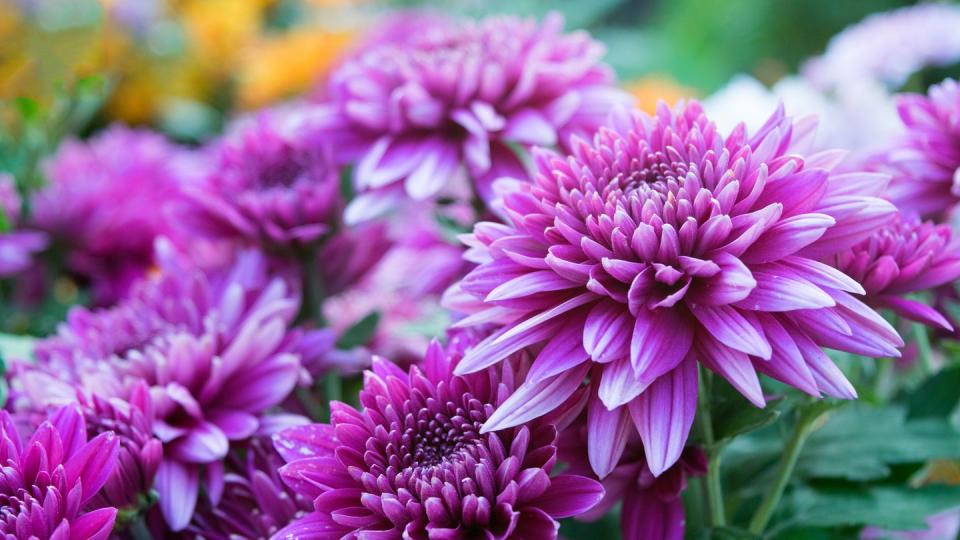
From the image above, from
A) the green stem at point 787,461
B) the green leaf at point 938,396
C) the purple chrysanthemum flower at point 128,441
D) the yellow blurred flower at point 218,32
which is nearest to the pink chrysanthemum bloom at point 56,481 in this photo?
the purple chrysanthemum flower at point 128,441

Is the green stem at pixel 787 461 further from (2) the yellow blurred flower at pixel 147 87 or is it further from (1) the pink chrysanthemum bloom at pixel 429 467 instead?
(2) the yellow blurred flower at pixel 147 87

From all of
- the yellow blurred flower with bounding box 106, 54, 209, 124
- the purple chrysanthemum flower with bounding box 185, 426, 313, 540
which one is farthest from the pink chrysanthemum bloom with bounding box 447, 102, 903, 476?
the yellow blurred flower with bounding box 106, 54, 209, 124

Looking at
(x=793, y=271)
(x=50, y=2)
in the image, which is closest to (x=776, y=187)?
(x=793, y=271)

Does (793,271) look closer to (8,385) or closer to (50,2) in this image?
(8,385)

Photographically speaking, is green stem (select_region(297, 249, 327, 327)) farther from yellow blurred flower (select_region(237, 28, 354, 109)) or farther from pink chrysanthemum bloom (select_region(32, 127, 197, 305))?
yellow blurred flower (select_region(237, 28, 354, 109))

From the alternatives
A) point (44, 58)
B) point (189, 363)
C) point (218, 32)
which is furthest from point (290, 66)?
point (189, 363)

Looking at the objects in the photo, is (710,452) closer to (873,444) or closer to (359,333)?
(873,444)
